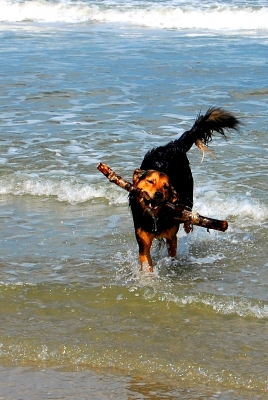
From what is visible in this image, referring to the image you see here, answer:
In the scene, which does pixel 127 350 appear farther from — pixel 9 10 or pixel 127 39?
pixel 9 10

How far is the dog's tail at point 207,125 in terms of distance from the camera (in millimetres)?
6828

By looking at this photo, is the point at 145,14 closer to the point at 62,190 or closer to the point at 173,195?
the point at 62,190

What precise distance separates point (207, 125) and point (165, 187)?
158 cm

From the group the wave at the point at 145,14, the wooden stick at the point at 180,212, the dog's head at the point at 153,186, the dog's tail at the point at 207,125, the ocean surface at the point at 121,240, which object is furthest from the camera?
the wave at the point at 145,14

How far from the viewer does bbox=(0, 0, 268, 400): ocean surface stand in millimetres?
4570

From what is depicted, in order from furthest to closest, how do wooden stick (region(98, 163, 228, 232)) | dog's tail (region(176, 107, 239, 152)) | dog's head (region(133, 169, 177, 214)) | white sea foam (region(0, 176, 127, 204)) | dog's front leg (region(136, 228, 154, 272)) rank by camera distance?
white sea foam (region(0, 176, 127, 204)), dog's tail (region(176, 107, 239, 152)), dog's front leg (region(136, 228, 154, 272)), dog's head (region(133, 169, 177, 214)), wooden stick (region(98, 163, 228, 232))

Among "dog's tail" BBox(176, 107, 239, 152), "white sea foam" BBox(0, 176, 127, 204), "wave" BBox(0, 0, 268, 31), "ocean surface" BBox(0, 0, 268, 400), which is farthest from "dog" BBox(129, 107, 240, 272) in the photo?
"wave" BBox(0, 0, 268, 31)

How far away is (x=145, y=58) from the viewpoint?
15.8 m

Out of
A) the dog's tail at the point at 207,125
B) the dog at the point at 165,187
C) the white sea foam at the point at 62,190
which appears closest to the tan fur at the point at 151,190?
the dog at the point at 165,187

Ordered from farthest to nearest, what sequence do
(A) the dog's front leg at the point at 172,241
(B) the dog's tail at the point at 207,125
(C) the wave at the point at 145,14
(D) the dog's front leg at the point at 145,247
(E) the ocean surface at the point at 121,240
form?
(C) the wave at the point at 145,14 < (B) the dog's tail at the point at 207,125 < (A) the dog's front leg at the point at 172,241 < (D) the dog's front leg at the point at 145,247 < (E) the ocean surface at the point at 121,240

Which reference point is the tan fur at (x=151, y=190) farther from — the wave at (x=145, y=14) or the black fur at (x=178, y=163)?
the wave at (x=145, y=14)

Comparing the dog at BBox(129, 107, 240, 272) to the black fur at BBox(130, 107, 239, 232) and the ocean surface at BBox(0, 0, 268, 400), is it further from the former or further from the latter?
the ocean surface at BBox(0, 0, 268, 400)

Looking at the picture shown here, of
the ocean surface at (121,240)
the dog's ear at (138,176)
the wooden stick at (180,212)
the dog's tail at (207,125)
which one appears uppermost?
the dog's tail at (207,125)

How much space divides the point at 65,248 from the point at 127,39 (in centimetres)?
A: 1299
